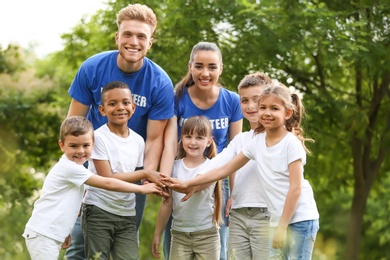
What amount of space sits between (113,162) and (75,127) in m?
0.42

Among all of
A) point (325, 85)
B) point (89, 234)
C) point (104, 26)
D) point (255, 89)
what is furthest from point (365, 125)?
point (89, 234)

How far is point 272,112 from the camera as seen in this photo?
537cm

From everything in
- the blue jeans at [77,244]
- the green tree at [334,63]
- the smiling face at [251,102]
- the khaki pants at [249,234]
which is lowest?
the blue jeans at [77,244]

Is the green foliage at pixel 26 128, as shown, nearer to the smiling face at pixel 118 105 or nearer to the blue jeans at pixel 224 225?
the blue jeans at pixel 224 225

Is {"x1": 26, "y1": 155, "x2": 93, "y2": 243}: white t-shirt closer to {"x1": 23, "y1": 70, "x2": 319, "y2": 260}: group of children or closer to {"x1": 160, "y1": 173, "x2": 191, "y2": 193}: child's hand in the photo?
{"x1": 23, "y1": 70, "x2": 319, "y2": 260}: group of children

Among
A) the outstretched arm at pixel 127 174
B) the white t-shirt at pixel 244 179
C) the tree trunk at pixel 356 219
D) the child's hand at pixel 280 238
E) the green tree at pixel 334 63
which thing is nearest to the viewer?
the child's hand at pixel 280 238

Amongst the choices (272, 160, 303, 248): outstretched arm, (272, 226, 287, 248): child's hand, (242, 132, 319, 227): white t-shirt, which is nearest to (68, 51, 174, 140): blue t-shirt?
(242, 132, 319, 227): white t-shirt

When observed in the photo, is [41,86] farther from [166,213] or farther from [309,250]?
[309,250]

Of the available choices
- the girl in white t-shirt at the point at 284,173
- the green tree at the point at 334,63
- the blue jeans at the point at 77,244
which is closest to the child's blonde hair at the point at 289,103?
the girl in white t-shirt at the point at 284,173

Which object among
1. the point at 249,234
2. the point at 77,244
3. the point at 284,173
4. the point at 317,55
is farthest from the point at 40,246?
the point at 317,55

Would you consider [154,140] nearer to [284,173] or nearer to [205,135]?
[205,135]

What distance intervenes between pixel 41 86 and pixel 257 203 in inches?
471

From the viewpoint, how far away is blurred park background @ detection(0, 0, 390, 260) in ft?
39.5

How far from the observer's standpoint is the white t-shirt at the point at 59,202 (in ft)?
17.3
